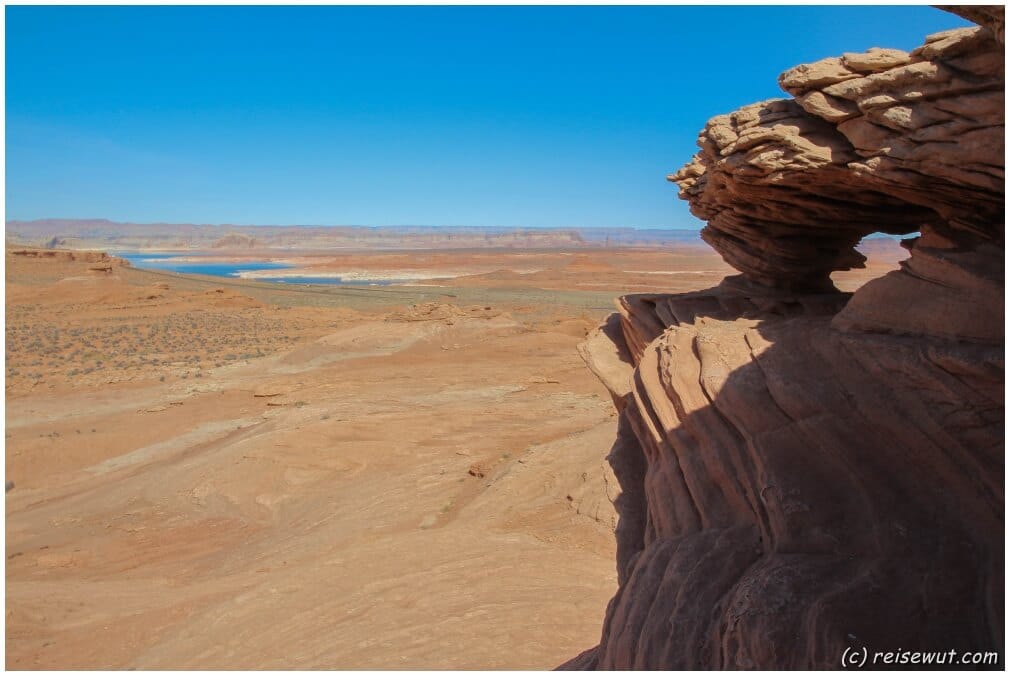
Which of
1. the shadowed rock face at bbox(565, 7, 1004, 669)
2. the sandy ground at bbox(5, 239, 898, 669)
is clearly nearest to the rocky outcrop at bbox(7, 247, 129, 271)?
the sandy ground at bbox(5, 239, 898, 669)

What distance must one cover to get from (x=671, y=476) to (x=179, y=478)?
10775 millimetres

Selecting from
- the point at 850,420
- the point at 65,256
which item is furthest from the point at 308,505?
the point at 65,256

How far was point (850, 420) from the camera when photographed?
5.31 metres

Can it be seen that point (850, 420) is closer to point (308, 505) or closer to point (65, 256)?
point (308, 505)

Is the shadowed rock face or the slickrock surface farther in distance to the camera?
the slickrock surface

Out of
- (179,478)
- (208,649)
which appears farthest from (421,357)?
(208,649)

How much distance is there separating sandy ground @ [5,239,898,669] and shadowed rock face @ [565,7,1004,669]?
7.85 ft

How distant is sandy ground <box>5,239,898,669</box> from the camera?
7961mm

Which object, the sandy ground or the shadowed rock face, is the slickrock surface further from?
the shadowed rock face

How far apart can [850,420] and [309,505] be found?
9838mm

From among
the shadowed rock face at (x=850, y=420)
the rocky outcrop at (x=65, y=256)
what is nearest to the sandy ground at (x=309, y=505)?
the shadowed rock face at (x=850, y=420)

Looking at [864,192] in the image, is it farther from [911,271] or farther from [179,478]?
[179,478]

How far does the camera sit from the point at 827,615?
13.9ft

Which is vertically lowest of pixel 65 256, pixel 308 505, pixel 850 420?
pixel 308 505
